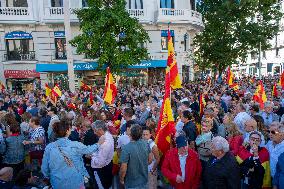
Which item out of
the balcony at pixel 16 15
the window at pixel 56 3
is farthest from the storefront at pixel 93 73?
the window at pixel 56 3

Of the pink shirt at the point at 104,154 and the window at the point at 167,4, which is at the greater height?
the window at the point at 167,4

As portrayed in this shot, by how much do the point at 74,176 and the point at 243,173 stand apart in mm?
2397

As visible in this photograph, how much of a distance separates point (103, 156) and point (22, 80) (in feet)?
65.3

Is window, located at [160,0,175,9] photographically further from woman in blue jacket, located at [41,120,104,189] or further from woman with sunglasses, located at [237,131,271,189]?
woman in blue jacket, located at [41,120,104,189]

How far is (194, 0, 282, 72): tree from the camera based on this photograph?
25.8m

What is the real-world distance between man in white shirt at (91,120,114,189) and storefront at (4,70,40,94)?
61.9ft

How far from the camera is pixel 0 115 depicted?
895 centimetres

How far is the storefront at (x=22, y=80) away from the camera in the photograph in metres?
23.2

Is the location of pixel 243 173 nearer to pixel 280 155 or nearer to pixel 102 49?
pixel 280 155

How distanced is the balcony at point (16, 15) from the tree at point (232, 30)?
43.4 ft

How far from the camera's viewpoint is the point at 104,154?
5.33m

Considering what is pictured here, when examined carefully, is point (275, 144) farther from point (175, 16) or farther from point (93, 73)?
point (175, 16)

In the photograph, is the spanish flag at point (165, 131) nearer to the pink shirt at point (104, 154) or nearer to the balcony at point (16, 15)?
the pink shirt at point (104, 154)

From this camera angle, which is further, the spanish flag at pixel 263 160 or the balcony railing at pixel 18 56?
the balcony railing at pixel 18 56
